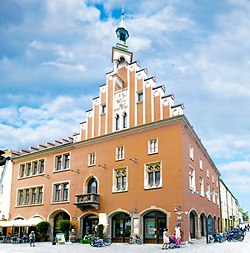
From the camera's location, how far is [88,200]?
105ft

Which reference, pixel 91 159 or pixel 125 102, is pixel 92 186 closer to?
pixel 91 159

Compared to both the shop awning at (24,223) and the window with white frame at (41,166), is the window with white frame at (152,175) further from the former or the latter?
the window with white frame at (41,166)

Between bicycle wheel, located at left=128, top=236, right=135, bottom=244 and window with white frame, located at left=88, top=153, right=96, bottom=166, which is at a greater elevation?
window with white frame, located at left=88, top=153, right=96, bottom=166

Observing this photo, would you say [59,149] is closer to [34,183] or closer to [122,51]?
[34,183]

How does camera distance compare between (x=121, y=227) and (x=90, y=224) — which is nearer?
(x=121, y=227)

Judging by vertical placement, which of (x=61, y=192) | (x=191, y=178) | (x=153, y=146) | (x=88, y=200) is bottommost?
(x=88, y=200)

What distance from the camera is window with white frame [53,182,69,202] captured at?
35.9 meters

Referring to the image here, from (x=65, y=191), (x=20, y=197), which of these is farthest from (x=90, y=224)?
(x=20, y=197)

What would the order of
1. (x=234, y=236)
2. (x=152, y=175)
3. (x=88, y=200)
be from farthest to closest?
(x=88, y=200) < (x=152, y=175) < (x=234, y=236)

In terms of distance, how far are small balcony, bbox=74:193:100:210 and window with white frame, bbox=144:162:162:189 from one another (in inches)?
220

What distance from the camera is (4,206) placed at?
135 ft

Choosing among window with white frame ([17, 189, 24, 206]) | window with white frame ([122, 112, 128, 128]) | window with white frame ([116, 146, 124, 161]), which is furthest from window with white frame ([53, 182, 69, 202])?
window with white frame ([122, 112, 128, 128])

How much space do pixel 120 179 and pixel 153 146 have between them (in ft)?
15.4

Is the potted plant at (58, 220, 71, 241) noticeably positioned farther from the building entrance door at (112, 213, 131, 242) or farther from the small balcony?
the building entrance door at (112, 213, 131, 242)
